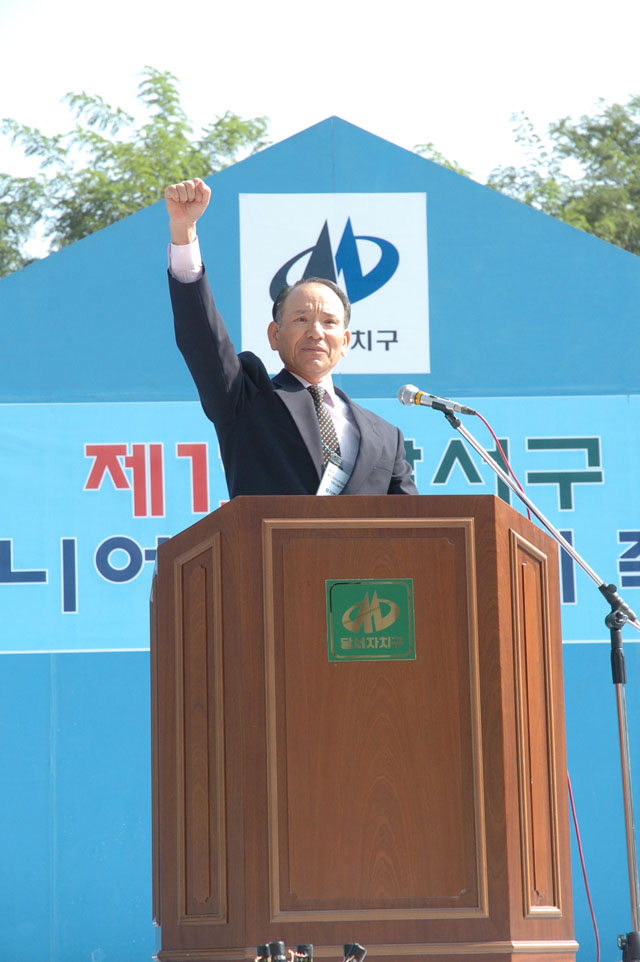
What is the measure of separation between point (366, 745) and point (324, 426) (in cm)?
69

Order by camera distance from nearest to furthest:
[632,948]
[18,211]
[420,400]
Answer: [420,400]
[632,948]
[18,211]

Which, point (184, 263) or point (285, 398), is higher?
point (184, 263)

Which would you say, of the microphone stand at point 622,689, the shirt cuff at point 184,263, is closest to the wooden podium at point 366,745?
the shirt cuff at point 184,263

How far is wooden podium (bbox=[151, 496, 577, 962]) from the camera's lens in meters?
2.11

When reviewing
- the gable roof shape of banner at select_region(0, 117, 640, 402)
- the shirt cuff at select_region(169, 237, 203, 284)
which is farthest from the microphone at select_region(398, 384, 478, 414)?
the gable roof shape of banner at select_region(0, 117, 640, 402)

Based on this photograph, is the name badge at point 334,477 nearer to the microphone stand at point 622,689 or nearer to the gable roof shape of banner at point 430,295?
the microphone stand at point 622,689

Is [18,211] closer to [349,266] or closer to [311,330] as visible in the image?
[349,266]

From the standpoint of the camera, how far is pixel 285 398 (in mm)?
2592

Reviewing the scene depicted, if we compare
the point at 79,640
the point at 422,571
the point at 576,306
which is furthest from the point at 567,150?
the point at 422,571

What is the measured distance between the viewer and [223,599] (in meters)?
2.22

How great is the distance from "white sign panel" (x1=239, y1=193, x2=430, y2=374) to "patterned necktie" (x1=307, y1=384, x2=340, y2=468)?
2688 millimetres

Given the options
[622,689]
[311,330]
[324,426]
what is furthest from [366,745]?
[622,689]

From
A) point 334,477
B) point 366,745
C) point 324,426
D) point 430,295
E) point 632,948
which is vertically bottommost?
point 632,948

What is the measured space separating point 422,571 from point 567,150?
13.2m
